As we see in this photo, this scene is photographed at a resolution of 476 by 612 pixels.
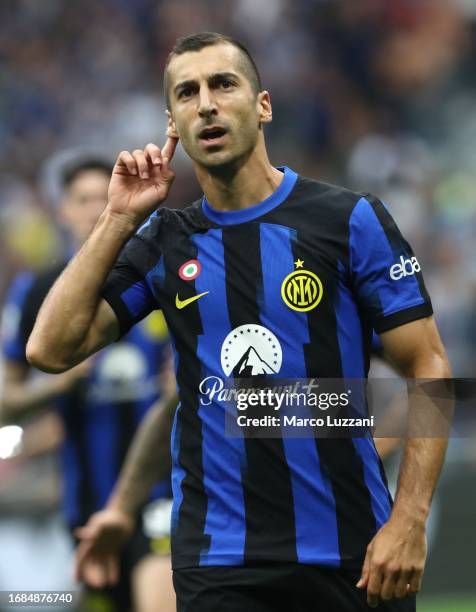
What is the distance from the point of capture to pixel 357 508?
10.8ft

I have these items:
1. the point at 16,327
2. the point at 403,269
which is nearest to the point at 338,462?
the point at 403,269

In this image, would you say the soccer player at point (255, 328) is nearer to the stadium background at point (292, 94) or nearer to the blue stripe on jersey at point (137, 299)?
the blue stripe on jersey at point (137, 299)

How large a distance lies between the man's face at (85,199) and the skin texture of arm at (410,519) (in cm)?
318

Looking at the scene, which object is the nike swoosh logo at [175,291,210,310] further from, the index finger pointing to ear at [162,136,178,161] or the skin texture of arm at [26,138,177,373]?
the index finger pointing to ear at [162,136,178,161]

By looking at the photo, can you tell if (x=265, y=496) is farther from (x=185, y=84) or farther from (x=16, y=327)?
(x=16, y=327)

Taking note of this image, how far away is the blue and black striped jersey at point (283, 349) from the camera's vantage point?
3.25 m

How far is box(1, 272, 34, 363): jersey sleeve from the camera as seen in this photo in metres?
5.94

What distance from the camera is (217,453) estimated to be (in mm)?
3322

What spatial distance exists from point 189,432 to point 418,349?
0.69 m

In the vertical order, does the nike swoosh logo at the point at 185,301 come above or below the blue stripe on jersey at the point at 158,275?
below

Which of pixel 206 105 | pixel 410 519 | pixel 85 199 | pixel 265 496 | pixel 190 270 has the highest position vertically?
pixel 85 199

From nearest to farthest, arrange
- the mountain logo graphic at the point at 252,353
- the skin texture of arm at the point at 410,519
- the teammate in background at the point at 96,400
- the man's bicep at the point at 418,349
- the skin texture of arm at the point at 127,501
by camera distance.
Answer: the skin texture of arm at the point at 410,519, the man's bicep at the point at 418,349, the mountain logo graphic at the point at 252,353, the skin texture of arm at the point at 127,501, the teammate in background at the point at 96,400

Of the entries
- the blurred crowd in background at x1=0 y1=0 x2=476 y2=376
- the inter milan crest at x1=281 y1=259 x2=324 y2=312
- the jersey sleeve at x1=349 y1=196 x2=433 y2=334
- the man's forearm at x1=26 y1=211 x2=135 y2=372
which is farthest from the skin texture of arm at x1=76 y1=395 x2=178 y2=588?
the blurred crowd in background at x1=0 y1=0 x2=476 y2=376

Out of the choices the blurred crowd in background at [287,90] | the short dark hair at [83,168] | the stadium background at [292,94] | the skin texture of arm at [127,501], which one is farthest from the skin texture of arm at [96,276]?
the blurred crowd in background at [287,90]
